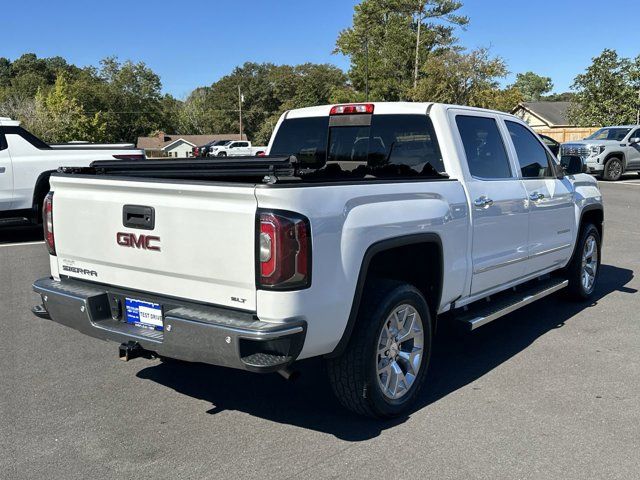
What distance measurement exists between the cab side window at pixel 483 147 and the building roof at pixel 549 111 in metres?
56.0

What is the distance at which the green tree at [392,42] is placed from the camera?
181 feet

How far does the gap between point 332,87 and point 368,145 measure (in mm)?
70509

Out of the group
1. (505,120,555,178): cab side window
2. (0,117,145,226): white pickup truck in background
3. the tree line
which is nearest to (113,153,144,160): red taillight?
(0,117,145,226): white pickup truck in background

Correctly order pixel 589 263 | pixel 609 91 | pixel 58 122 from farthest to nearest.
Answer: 1. pixel 609 91
2. pixel 58 122
3. pixel 589 263

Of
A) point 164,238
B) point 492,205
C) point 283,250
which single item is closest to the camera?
point 283,250

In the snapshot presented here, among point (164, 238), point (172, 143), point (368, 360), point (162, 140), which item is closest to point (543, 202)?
point (368, 360)

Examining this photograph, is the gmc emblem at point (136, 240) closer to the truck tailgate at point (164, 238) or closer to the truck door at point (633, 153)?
the truck tailgate at point (164, 238)

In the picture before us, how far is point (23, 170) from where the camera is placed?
32.4 feet

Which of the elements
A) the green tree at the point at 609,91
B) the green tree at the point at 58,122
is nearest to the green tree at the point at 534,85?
the green tree at the point at 609,91

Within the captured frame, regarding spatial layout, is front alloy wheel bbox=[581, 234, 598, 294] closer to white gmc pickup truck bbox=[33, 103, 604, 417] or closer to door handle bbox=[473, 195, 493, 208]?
white gmc pickup truck bbox=[33, 103, 604, 417]

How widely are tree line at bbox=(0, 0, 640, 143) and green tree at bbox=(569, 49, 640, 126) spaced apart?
6 centimetres

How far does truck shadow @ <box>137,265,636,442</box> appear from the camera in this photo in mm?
3879

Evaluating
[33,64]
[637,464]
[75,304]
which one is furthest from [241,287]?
[33,64]

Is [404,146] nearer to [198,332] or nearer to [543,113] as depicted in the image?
[198,332]
